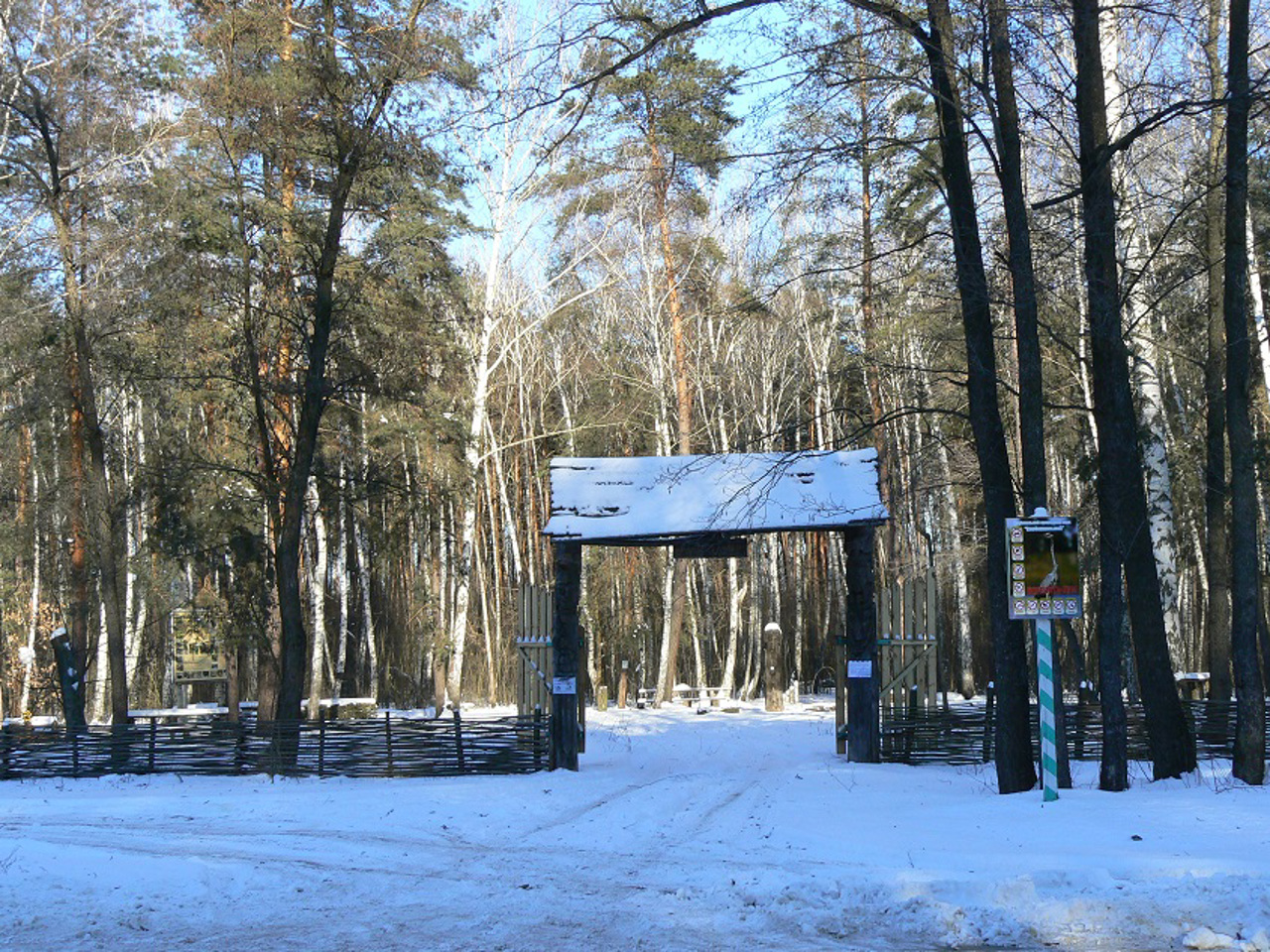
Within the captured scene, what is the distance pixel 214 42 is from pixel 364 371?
521 cm

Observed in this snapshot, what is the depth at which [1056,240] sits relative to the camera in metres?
13.5

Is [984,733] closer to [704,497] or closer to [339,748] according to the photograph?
[704,497]

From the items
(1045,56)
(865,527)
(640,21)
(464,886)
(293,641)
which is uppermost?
(1045,56)

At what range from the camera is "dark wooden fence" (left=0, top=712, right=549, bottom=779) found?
54.0 feet

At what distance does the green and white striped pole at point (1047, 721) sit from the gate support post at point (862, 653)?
16.9ft

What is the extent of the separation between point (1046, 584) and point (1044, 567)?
144 mm

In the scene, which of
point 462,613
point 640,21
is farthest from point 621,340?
point 640,21

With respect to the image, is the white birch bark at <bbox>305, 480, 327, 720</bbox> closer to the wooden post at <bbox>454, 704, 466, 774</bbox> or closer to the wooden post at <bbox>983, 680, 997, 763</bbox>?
the wooden post at <bbox>454, 704, 466, 774</bbox>

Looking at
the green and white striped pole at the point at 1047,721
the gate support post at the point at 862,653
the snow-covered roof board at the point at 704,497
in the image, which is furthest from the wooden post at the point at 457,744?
the green and white striped pole at the point at 1047,721

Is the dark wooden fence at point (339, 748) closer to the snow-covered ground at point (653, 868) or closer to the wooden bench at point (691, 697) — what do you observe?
the snow-covered ground at point (653, 868)

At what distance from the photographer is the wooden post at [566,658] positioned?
1617 centimetres

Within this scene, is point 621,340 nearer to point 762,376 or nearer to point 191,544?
point 762,376

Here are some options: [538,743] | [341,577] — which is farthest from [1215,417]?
[341,577]

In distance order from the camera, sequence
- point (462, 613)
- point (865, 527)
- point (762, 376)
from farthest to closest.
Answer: point (762, 376) → point (462, 613) → point (865, 527)
